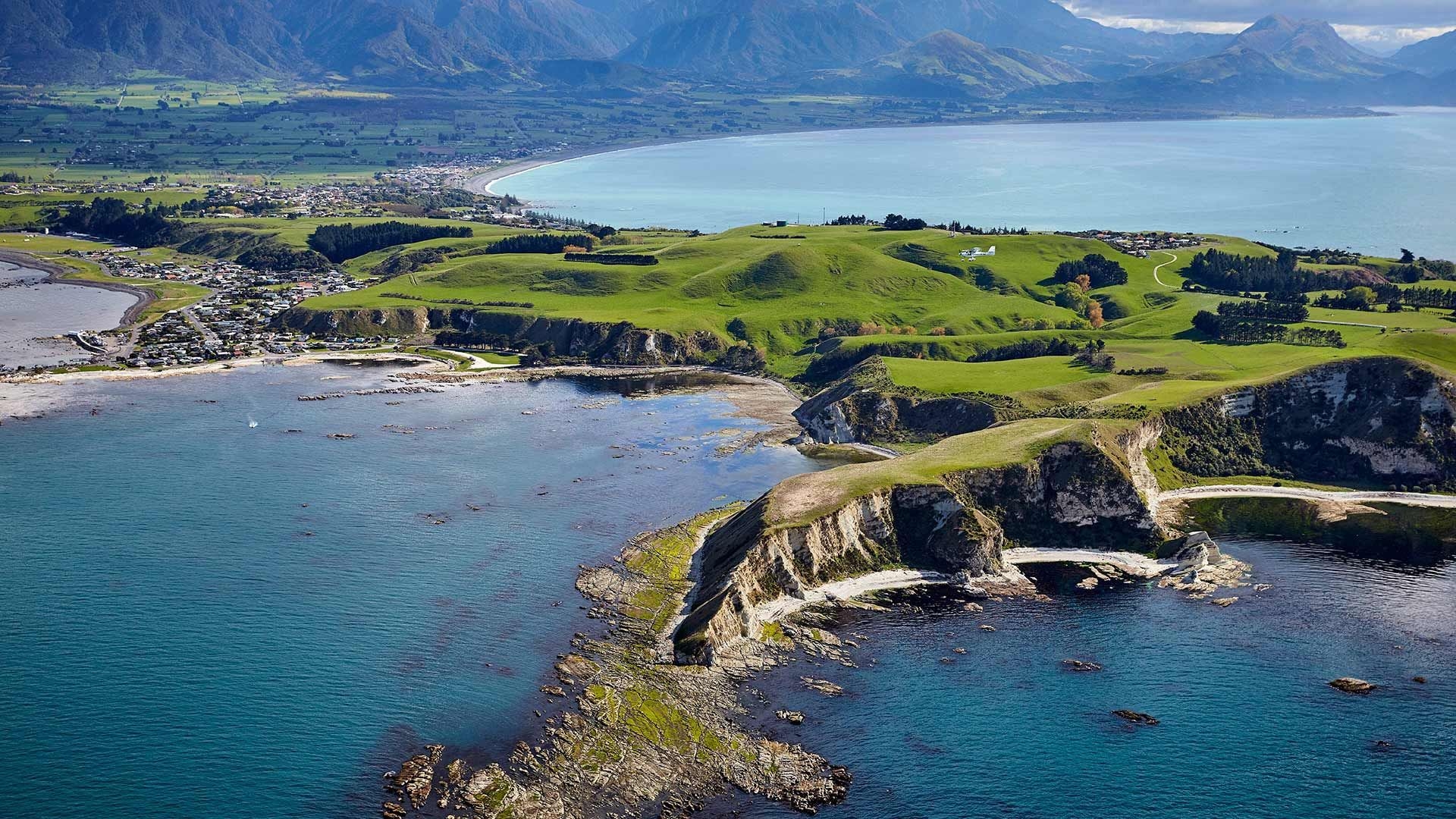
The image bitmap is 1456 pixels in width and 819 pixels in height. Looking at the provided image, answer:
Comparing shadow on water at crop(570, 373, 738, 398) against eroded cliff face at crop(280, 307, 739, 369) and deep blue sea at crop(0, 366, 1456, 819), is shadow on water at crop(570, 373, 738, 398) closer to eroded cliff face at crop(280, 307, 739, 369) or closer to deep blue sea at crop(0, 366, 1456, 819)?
eroded cliff face at crop(280, 307, 739, 369)

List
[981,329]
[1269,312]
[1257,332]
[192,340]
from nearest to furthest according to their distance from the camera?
[1257,332]
[1269,312]
[192,340]
[981,329]

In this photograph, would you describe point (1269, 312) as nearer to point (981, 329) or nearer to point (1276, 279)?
point (1276, 279)

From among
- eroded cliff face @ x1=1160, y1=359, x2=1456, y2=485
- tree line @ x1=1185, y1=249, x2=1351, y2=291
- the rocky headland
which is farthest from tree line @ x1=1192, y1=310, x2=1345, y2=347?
tree line @ x1=1185, y1=249, x2=1351, y2=291

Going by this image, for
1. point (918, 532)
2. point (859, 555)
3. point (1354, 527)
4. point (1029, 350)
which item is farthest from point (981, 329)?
point (859, 555)

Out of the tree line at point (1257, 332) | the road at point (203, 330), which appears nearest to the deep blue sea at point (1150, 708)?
the tree line at point (1257, 332)

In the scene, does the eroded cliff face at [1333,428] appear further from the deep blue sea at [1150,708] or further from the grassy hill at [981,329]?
the deep blue sea at [1150,708]
